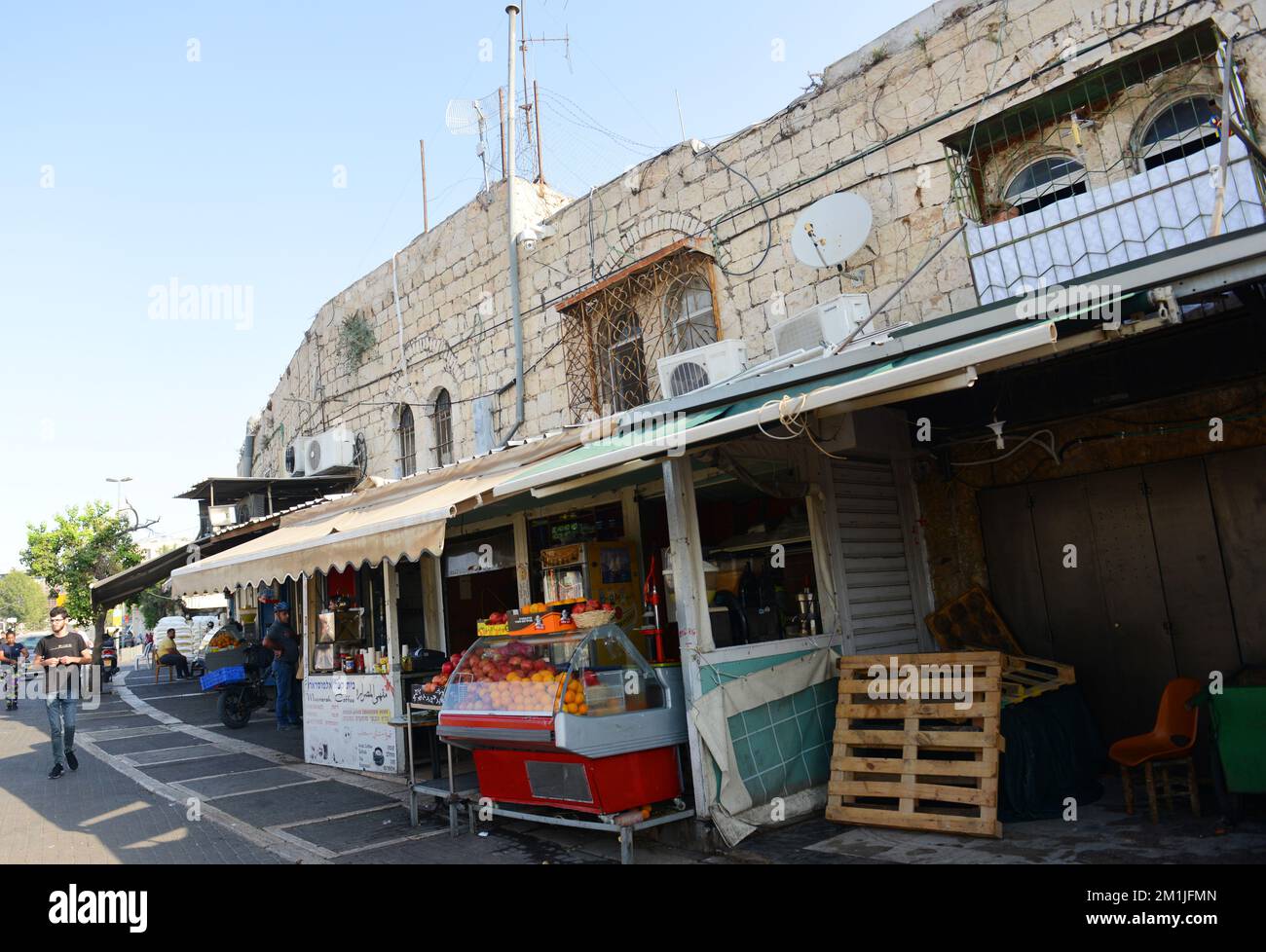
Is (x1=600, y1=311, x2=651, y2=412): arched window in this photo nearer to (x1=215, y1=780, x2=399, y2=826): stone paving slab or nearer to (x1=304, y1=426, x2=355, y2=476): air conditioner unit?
(x1=215, y1=780, x2=399, y2=826): stone paving slab

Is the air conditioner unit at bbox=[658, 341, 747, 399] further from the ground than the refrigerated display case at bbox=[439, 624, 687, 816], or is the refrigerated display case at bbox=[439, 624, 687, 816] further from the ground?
the air conditioner unit at bbox=[658, 341, 747, 399]

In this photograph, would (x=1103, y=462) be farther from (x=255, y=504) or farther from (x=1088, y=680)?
(x=255, y=504)

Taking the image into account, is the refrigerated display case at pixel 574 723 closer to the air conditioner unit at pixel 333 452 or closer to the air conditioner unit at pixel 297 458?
the air conditioner unit at pixel 333 452

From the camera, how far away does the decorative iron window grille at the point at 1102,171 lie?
598 cm

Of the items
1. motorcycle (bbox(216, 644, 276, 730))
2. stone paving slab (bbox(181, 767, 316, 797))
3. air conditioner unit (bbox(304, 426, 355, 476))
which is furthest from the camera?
air conditioner unit (bbox(304, 426, 355, 476))

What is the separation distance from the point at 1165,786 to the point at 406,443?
Result: 40.8ft

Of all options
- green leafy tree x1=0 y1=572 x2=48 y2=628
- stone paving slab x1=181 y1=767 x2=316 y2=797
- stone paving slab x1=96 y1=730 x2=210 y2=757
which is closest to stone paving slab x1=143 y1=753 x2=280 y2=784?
stone paving slab x1=181 y1=767 x2=316 y2=797

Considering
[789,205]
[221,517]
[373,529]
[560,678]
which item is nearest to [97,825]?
[373,529]

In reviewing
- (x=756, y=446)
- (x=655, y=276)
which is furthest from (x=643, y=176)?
(x=756, y=446)

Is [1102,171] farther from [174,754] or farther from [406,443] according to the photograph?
[174,754]

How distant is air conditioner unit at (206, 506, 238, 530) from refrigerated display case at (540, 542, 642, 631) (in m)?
10.1

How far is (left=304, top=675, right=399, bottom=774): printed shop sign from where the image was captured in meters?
9.23

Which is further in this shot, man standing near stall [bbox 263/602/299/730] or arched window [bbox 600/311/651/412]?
man standing near stall [bbox 263/602/299/730]

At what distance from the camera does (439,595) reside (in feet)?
35.4
